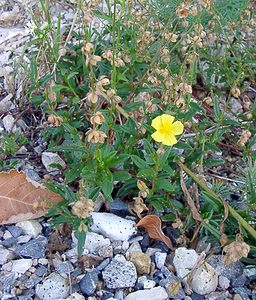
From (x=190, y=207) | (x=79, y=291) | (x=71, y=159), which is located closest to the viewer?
(x=79, y=291)

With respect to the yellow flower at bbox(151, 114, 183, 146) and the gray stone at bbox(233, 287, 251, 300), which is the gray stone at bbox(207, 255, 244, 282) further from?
the yellow flower at bbox(151, 114, 183, 146)

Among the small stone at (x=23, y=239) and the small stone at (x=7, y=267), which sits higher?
the small stone at (x=23, y=239)

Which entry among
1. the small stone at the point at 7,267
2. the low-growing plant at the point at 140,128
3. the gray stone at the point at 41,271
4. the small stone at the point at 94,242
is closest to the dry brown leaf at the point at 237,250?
the low-growing plant at the point at 140,128

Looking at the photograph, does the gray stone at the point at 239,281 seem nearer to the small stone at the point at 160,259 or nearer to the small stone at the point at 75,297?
the small stone at the point at 160,259

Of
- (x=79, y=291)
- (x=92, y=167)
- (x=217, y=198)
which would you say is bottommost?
(x=79, y=291)

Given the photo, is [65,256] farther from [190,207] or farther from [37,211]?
[190,207]

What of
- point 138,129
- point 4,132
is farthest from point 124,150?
point 4,132

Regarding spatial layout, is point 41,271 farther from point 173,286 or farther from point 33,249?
point 173,286
